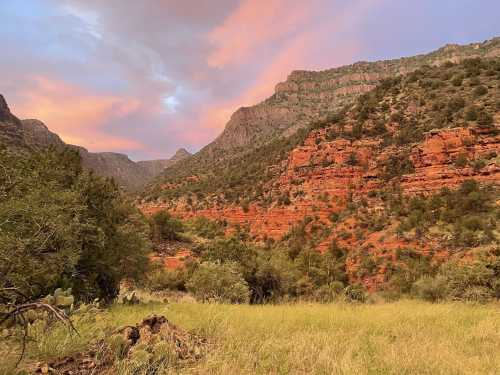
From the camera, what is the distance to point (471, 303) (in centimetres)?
1059

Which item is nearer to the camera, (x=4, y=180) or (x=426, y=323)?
(x=4, y=180)

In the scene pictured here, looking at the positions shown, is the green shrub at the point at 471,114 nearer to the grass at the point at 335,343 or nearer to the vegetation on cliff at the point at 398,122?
the vegetation on cliff at the point at 398,122

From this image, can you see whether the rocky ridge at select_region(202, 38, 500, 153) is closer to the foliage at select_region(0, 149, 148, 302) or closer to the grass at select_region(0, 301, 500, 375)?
the foliage at select_region(0, 149, 148, 302)

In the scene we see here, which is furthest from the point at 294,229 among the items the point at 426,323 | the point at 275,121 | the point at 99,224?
the point at 275,121

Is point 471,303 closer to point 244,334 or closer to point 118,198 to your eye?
point 244,334

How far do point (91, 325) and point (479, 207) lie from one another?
30065 millimetres

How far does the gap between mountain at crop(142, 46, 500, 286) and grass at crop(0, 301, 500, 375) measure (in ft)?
57.9

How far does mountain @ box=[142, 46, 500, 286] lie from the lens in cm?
2775

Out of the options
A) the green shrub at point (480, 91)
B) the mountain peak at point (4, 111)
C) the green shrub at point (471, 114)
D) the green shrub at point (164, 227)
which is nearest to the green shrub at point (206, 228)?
the green shrub at point (164, 227)

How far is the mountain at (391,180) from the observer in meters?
27.8

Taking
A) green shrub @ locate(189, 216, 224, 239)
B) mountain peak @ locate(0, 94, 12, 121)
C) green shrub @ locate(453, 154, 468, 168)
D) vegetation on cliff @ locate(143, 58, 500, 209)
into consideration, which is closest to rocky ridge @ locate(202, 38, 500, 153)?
vegetation on cliff @ locate(143, 58, 500, 209)

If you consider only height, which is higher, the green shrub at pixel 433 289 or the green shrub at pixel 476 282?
the green shrub at pixel 476 282

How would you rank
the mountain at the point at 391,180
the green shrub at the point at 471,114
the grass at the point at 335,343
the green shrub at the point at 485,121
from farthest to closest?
1. the green shrub at the point at 471,114
2. the green shrub at the point at 485,121
3. the mountain at the point at 391,180
4. the grass at the point at 335,343

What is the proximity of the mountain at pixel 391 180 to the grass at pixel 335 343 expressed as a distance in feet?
57.9
